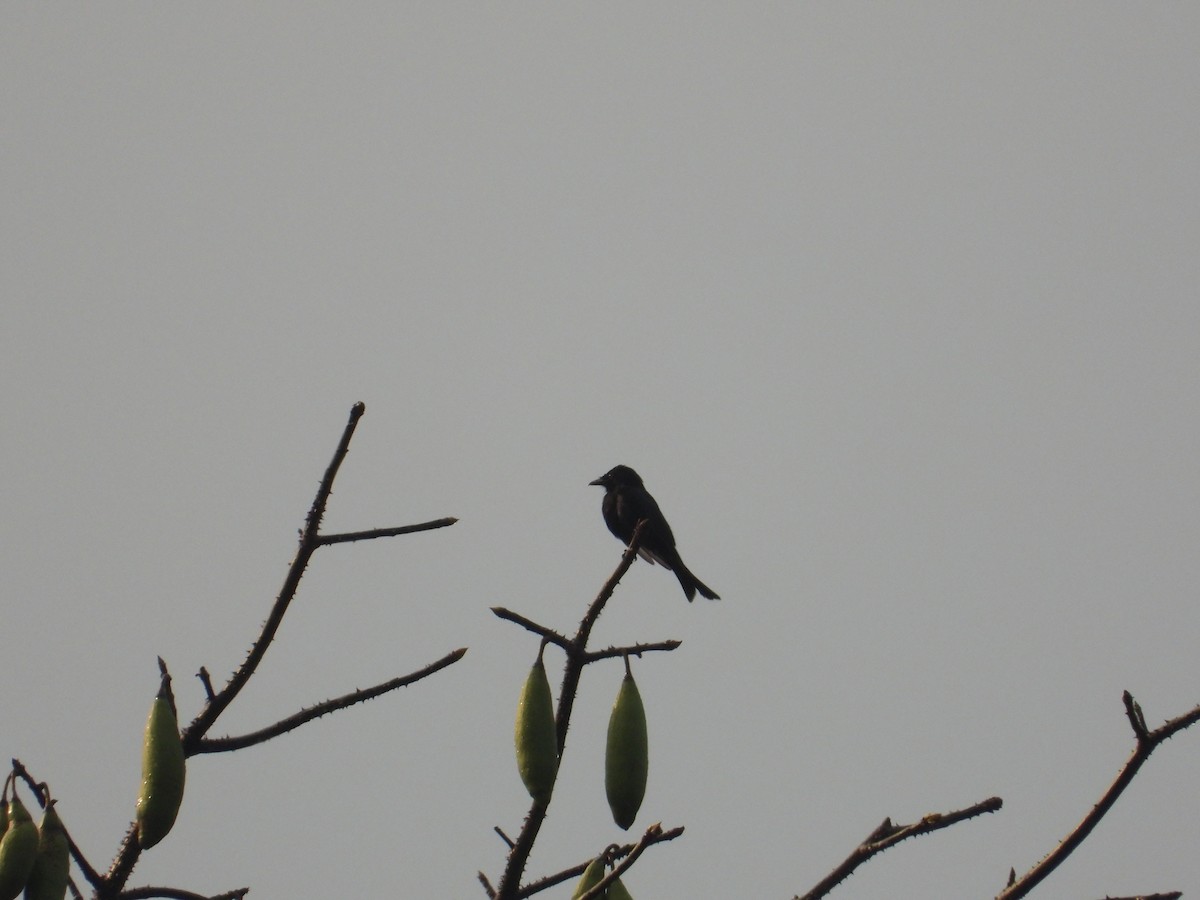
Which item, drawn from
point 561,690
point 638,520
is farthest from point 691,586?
point 561,690

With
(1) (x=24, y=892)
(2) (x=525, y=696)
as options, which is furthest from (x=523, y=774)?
(1) (x=24, y=892)

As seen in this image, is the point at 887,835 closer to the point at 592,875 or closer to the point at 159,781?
the point at 592,875

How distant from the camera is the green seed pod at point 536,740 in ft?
12.5

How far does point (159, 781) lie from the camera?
354 cm

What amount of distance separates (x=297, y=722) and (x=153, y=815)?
0.48 m

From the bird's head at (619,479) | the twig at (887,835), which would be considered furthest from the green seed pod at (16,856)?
the bird's head at (619,479)

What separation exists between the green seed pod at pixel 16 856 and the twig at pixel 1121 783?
226 cm

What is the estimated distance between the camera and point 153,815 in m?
3.53

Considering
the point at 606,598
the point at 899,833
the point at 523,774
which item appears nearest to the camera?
the point at 899,833

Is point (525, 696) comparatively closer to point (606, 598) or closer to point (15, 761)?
point (606, 598)

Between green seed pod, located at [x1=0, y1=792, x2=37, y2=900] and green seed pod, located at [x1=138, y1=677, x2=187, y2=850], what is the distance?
0.25 metres

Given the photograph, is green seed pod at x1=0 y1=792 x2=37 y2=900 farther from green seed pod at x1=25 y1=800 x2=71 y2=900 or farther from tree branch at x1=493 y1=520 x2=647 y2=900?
tree branch at x1=493 y1=520 x2=647 y2=900

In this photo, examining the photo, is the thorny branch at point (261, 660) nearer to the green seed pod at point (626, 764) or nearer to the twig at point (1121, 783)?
the green seed pod at point (626, 764)

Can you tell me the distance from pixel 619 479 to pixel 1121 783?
12.6 meters
